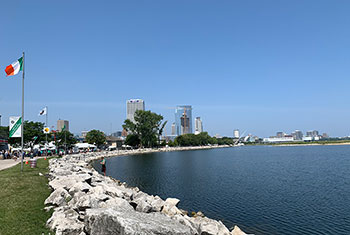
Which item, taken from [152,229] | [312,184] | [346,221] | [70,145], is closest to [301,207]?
[346,221]

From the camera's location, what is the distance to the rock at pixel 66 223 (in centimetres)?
823

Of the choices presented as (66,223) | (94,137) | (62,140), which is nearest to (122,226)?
(66,223)

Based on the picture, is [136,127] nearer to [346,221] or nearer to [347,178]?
[347,178]

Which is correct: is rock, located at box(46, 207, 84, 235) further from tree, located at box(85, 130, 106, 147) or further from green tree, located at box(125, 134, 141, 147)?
green tree, located at box(125, 134, 141, 147)

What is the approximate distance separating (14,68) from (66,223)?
60.0ft

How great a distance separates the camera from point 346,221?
14883 millimetres

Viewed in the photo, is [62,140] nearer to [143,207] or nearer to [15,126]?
[15,126]

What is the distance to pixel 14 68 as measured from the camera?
70.1 ft

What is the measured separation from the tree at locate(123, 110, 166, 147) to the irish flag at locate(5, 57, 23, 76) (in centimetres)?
8999

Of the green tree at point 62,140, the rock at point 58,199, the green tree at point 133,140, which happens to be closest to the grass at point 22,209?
the rock at point 58,199

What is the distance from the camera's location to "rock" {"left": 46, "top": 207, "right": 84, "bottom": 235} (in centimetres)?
823

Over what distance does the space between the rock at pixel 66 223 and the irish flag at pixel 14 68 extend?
1664cm

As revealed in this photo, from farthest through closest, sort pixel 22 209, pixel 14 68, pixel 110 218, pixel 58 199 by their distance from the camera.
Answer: pixel 14 68
pixel 58 199
pixel 22 209
pixel 110 218

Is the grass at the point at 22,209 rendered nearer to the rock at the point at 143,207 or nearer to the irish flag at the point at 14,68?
the rock at the point at 143,207
